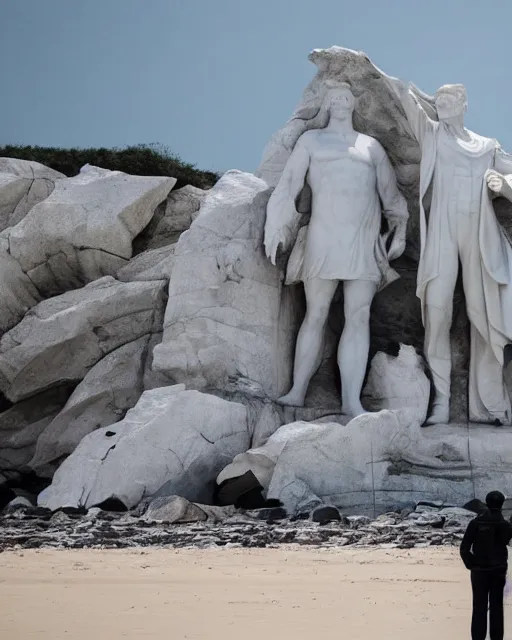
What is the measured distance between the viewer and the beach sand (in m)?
6.38

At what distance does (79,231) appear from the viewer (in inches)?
540

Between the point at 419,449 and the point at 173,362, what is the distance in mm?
2291

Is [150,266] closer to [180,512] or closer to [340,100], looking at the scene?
[340,100]

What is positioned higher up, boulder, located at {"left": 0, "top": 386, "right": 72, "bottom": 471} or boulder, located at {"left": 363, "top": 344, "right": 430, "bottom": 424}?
boulder, located at {"left": 363, "top": 344, "right": 430, "bottom": 424}

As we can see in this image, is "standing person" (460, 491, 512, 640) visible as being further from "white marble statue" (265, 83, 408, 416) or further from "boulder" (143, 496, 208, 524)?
"white marble statue" (265, 83, 408, 416)

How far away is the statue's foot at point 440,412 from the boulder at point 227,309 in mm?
1366

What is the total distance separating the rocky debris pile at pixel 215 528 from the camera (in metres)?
9.05

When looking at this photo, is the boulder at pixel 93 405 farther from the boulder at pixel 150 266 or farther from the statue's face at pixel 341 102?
the statue's face at pixel 341 102

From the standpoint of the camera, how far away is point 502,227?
41.8 feet

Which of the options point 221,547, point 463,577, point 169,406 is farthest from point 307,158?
point 463,577

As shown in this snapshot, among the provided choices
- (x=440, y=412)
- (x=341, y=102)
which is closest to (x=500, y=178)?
(x=341, y=102)

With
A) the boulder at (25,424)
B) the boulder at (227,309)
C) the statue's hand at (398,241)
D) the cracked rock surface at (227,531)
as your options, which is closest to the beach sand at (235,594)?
the cracked rock surface at (227,531)

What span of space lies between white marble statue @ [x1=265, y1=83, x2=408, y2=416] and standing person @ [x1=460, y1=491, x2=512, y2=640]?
620 cm

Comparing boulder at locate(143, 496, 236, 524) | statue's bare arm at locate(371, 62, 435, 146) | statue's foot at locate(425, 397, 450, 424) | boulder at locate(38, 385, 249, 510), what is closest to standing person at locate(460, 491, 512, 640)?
boulder at locate(143, 496, 236, 524)
